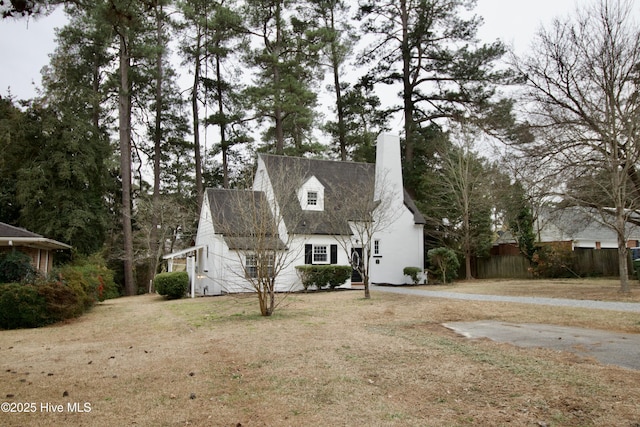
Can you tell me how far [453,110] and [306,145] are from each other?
10.3m

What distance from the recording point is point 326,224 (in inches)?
904

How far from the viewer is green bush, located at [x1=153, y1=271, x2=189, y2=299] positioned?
19.9 metres

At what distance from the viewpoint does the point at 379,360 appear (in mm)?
6996

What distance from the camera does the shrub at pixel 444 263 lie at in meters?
24.5

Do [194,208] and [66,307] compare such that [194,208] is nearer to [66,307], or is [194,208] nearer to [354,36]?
[354,36]

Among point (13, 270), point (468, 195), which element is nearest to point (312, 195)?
point (468, 195)

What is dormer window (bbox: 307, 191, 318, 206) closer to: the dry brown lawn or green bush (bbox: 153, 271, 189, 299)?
green bush (bbox: 153, 271, 189, 299)

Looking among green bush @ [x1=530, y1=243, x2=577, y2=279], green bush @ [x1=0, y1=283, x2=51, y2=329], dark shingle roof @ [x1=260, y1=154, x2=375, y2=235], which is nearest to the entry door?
dark shingle roof @ [x1=260, y1=154, x2=375, y2=235]

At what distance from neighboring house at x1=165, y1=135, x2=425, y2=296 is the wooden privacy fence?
5.17 metres

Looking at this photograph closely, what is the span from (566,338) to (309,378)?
5202 mm

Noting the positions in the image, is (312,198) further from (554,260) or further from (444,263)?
(554,260)

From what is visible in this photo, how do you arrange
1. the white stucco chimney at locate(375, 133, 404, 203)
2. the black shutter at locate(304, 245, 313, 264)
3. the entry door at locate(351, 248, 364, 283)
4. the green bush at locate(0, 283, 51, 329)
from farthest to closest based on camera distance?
the white stucco chimney at locate(375, 133, 404, 203)
the entry door at locate(351, 248, 364, 283)
the black shutter at locate(304, 245, 313, 264)
the green bush at locate(0, 283, 51, 329)

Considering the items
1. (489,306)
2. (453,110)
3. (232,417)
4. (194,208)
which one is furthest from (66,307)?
(453,110)

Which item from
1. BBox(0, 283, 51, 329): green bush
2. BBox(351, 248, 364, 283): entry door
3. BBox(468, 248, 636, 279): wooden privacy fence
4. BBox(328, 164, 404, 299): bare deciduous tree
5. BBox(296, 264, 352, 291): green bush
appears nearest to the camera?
BBox(0, 283, 51, 329): green bush
